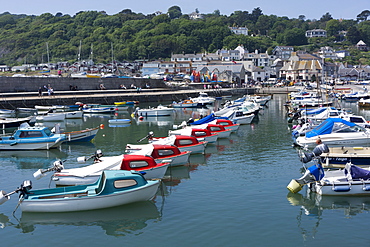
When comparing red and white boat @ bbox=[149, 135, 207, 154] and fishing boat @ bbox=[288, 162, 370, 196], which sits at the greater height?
red and white boat @ bbox=[149, 135, 207, 154]

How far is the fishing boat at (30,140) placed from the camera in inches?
1175

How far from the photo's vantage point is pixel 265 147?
3150cm

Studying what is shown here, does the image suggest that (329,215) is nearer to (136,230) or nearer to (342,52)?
(136,230)

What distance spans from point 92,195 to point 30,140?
1458 cm

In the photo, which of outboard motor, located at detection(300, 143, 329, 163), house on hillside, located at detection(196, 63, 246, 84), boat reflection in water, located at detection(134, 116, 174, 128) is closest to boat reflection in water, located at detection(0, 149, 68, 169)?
outboard motor, located at detection(300, 143, 329, 163)

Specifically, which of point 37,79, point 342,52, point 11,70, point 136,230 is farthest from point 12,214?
point 342,52

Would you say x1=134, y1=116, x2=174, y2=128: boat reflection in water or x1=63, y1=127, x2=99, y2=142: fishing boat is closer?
x1=63, y1=127, x2=99, y2=142: fishing boat

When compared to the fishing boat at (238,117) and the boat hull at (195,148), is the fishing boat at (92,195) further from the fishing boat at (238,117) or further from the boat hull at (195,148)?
the fishing boat at (238,117)

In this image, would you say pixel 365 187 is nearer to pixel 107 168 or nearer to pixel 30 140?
pixel 107 168

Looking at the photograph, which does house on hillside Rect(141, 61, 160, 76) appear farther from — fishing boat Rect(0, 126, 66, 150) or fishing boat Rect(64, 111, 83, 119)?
fishing boat Rect(0, 126, 66, 150)

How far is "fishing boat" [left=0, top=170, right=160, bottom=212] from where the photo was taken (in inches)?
672

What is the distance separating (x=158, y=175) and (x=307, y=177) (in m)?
7.18

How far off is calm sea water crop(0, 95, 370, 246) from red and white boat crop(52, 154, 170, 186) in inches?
42.0

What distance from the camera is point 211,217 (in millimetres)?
17016
